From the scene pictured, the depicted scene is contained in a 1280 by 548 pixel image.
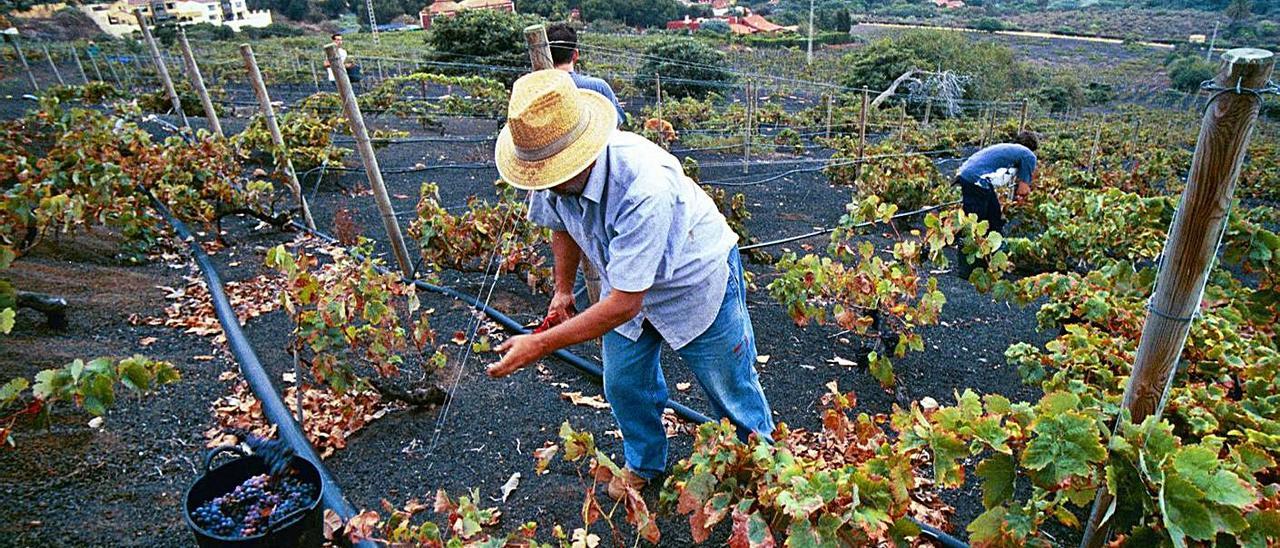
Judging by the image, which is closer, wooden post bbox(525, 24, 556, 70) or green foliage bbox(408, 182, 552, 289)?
wooden post bbox(525, 24, 556, 70)

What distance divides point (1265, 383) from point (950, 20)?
66179mm

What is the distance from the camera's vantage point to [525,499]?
109 inches

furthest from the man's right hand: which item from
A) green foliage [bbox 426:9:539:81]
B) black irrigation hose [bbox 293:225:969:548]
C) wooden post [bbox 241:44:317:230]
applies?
Result: green foliage [bbox 426:9:539:81]

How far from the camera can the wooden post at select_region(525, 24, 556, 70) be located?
3.60 meters

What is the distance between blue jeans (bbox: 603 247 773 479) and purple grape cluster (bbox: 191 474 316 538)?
1.09 m

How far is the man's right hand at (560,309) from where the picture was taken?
2582 mm

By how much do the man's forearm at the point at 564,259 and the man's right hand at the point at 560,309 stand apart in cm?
3

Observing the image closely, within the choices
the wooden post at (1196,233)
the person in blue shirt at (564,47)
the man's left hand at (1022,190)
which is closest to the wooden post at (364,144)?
the person in blue shirt at (564,47)

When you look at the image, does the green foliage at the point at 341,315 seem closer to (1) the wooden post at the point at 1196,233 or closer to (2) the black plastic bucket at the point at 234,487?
(2) the black plastic bucket at the point at 234,487

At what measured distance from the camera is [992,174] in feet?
19.5

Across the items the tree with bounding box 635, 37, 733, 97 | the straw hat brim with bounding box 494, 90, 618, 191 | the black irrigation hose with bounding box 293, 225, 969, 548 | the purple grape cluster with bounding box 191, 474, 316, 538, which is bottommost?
the tree with bounding box 635, 37, 733, 97

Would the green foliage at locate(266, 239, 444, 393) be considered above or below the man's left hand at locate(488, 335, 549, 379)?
below

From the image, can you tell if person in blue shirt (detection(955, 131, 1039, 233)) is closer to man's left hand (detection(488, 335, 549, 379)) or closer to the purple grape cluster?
man's left hand (detection(488, 335, 549, 379))

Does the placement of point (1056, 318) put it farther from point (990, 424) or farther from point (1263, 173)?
point (1263, 173)
